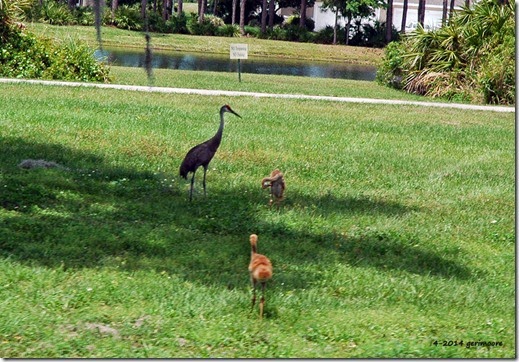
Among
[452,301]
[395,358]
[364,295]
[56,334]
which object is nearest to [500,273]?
[452,301]

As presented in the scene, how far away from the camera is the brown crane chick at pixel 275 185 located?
10.5m

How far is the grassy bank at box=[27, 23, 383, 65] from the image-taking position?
144 feet

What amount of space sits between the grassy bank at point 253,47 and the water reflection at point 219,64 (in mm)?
1455

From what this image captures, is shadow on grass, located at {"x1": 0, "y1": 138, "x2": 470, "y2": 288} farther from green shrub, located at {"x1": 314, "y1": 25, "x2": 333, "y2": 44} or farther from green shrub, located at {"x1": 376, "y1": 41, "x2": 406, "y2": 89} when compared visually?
green shrub, located at {"x1": 314, "y1": 25, "x2": 333, "y2": 44}

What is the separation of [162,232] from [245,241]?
2.75 ft

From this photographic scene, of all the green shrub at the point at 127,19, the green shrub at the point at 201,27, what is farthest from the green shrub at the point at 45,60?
the green shrub at the point at 201,27

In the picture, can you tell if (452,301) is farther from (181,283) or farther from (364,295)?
(181,283)

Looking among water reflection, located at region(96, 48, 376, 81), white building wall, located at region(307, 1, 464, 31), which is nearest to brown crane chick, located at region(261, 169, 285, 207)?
water reflection, located at region(96, 48, 376, 81)

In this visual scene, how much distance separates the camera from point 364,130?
1711 centimetres

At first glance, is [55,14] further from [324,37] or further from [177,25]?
[324,37]

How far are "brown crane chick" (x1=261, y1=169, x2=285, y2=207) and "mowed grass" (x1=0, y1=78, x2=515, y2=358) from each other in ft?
0.50

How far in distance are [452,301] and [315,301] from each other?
121cm

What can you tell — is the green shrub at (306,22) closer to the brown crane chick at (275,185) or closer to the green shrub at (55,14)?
the green shrub at (55,14)

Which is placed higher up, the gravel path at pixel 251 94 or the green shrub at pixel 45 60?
the green shrub at pixel 45 60
